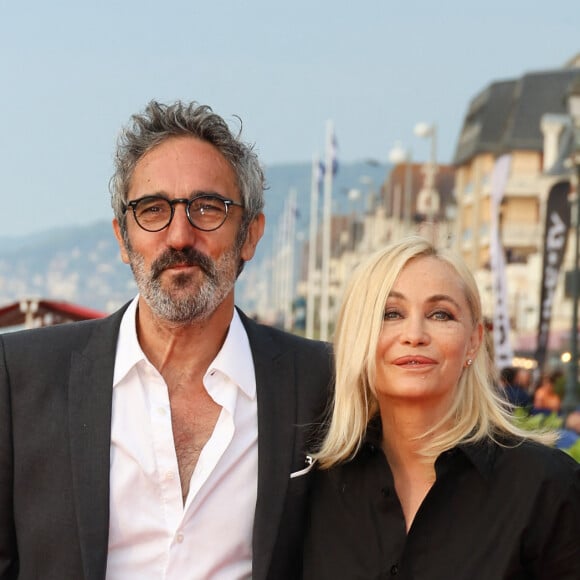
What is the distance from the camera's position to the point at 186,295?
452 centimetres

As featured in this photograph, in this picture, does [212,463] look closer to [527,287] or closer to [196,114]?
[196,114]

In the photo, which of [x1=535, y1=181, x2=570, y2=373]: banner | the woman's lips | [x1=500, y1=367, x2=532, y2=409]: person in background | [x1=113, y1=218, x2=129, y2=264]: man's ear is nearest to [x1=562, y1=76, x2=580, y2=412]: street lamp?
[x1=535, y1=181, x2=570, y2=373]: banner

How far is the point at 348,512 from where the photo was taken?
4.57 m

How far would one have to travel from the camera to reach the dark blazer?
430 centimetres

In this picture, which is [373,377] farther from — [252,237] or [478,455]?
[252,237]

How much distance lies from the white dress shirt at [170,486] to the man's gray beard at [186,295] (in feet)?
0.61

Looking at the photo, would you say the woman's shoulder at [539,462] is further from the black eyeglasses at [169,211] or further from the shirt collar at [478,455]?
the black eyeglasses at [169,211]

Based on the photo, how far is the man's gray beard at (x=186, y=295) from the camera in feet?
14.8

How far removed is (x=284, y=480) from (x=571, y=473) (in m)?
0.98

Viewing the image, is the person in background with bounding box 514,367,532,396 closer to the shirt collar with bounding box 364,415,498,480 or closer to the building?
the shirt collar with bounding box 364,415,498,480

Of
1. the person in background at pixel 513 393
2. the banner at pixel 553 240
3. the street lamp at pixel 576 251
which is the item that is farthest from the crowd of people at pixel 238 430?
the banner at pixel 553 240

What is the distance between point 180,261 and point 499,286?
2102 cm

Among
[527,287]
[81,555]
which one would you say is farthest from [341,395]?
[527,287]

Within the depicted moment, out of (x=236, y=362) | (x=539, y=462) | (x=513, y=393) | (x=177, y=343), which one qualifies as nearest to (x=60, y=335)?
(x=177, y=343)
